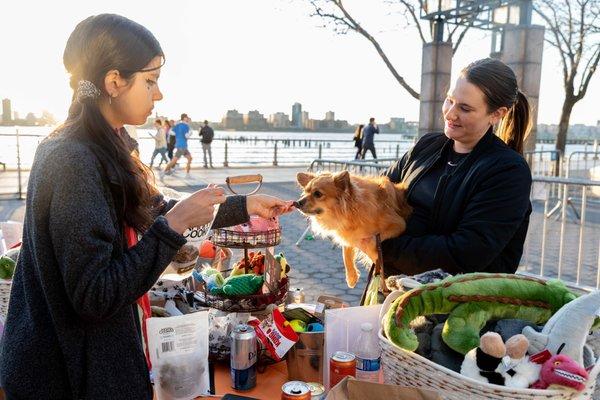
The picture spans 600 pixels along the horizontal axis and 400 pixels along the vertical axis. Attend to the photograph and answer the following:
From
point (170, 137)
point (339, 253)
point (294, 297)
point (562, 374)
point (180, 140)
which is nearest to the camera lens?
point (562, 374)

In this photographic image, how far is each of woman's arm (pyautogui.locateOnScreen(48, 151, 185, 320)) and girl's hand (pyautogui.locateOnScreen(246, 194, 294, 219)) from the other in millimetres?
930

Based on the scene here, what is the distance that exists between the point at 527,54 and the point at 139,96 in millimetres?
8575

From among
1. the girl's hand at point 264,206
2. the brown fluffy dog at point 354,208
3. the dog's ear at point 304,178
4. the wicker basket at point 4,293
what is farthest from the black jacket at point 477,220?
the wicker basket at point 4,293

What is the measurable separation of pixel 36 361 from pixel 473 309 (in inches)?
49.9

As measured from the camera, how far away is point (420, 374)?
53.2 inches

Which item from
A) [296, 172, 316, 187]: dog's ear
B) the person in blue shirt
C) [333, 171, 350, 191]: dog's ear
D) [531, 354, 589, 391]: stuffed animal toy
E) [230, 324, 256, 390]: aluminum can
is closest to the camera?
[531, 354, 589, 391]: stuffed animal toy

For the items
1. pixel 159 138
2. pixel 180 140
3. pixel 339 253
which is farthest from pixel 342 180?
pixel 159 138

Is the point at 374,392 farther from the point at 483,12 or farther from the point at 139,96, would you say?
the point at 483,12

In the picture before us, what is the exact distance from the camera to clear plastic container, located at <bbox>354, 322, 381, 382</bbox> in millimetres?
1664

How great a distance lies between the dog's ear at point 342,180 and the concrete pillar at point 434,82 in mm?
6880

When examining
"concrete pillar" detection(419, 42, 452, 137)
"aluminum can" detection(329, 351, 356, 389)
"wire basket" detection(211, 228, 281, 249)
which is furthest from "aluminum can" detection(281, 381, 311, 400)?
"concrete pillar" detection(419, 42, 452, 137)

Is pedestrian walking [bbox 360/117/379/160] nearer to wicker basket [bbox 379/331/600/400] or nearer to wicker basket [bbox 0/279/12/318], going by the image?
wicker basket [bbox 0/279/12/318]

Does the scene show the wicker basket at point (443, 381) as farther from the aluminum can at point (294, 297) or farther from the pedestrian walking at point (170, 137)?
the pedestrian walking at point (170, 137)

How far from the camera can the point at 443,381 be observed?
130 cm
